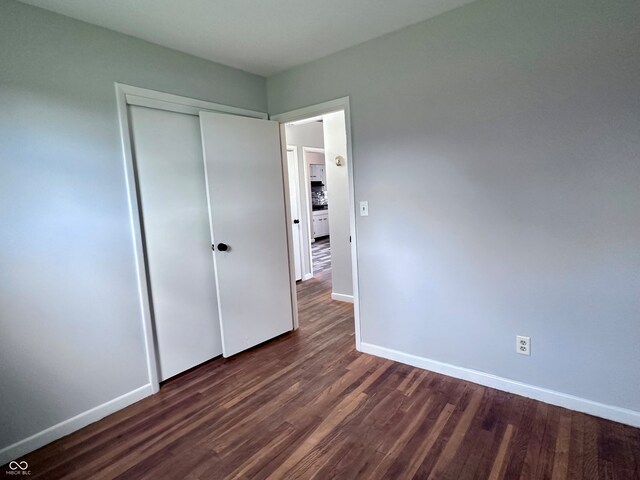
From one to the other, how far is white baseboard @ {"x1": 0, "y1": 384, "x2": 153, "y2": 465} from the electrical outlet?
8.20 feet

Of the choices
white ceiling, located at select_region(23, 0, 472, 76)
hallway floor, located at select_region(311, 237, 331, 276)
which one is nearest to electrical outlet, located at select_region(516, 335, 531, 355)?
white ceiling, located at select_region(23, 0, 472, 76)

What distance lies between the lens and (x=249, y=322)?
2.95 m

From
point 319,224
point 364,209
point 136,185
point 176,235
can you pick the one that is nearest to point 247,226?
point 176,235

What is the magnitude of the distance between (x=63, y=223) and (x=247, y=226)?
1.28 metres

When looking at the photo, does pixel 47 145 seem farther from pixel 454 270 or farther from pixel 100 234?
pixel 454 270

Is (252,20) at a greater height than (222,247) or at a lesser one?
greater

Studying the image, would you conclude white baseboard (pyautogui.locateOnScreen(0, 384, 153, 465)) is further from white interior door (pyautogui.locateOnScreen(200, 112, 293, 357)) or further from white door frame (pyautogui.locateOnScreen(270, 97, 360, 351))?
white door frame (pyautogui.locateOnScreen(270, 97, 360, 351))

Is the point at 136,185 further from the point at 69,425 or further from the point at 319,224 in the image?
the point at 319,224

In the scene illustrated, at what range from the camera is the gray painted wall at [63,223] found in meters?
1.80

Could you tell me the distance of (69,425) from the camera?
2.01 metres

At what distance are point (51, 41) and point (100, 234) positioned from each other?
1123 millimetres

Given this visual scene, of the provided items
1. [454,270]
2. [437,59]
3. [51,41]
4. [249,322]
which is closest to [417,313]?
[454,270]

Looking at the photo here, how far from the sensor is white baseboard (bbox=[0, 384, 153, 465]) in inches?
71.9

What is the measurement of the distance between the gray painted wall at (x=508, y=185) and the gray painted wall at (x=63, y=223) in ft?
5.49
